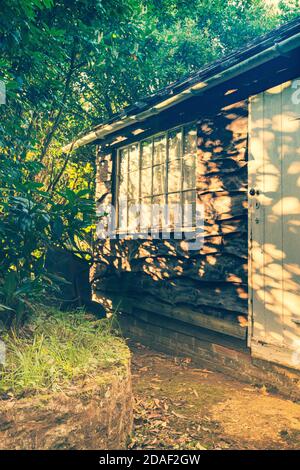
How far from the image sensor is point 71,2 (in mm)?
4238

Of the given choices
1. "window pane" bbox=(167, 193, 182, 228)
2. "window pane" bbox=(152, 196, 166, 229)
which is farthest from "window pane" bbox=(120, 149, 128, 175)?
"window pane" bbox=(167, 193, 182, 228)

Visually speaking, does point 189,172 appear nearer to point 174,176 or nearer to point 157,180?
point 174,176

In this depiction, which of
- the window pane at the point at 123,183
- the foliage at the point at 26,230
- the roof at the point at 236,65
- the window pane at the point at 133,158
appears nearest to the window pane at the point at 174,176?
the roof at the point at 236,65

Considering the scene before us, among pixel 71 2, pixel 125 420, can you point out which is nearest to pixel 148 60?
pixel 71 2

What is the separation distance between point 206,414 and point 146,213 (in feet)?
10.8

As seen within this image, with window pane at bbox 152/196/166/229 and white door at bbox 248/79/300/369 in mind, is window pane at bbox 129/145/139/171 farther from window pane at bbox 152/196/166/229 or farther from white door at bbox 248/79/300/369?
white door at bbox 248/79/300/369

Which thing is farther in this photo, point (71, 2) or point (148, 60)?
point (148, 60)

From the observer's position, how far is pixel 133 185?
6398mm

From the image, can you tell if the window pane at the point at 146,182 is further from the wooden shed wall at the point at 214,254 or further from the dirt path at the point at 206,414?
the dirt path at the point at 206,414

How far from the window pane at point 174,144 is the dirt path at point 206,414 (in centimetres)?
308

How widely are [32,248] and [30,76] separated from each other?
2.11 m

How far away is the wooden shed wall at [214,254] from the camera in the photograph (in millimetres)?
4391
